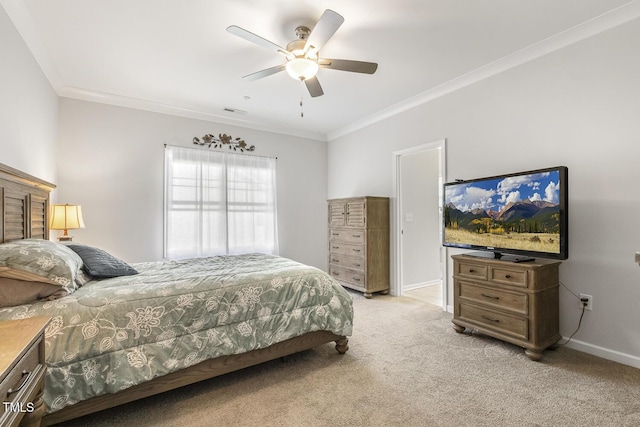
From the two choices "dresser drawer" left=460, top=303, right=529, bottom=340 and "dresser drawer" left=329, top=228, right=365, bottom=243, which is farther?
"dresser drawer" left=329, top=228, right=365, bottom=243

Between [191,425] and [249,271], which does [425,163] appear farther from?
[191,425]

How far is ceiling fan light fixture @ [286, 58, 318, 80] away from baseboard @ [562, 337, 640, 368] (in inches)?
126

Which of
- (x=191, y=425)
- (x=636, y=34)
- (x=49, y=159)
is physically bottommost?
(x=191, y=425)

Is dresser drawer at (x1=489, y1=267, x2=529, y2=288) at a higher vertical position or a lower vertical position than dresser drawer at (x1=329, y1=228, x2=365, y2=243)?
lower

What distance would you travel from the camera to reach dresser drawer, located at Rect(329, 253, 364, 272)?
4.38 meters

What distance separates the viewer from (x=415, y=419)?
1.72 meters

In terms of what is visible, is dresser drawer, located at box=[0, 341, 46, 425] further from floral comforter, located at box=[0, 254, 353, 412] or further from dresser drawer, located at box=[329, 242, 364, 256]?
dresser drawer, located at box=[329, 242, 364, 256]

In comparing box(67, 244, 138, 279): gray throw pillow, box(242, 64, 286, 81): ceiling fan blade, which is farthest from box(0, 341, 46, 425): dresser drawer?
box(242, 64, 286, 81): ceiling fan blade

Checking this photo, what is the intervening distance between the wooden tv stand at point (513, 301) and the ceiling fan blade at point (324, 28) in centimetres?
232

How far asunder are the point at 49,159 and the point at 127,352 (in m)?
2.75

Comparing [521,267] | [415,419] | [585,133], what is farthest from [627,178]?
[415,419]

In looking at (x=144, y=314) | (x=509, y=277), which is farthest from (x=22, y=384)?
(x=509, y=277)

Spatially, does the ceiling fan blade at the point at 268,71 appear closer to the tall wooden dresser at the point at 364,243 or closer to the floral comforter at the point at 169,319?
the floral comforter at the point at 169,319

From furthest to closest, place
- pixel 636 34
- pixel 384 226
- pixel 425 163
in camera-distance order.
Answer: pixel 425 163 → pixel 384 226 → pixel 636 34
